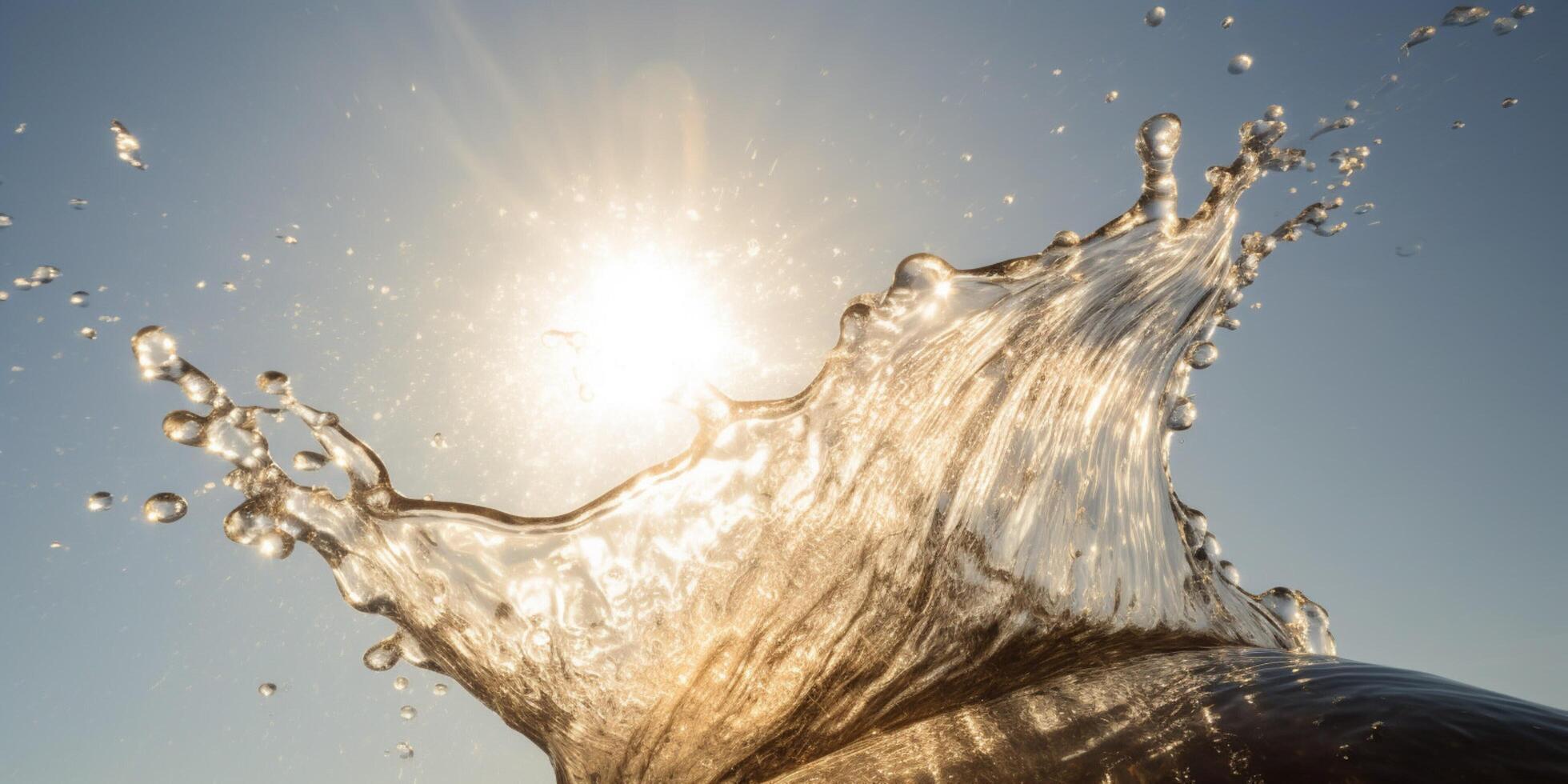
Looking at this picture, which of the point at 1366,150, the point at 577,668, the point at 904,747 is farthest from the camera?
the point at 1366,150

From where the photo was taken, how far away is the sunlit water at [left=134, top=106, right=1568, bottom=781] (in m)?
2.98

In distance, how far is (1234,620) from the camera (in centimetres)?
335

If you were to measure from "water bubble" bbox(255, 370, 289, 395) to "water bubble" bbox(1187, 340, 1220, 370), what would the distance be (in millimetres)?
4776

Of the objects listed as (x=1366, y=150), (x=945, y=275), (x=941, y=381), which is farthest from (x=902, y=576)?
(x=1366, y=150)

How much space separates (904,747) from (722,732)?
1364mm

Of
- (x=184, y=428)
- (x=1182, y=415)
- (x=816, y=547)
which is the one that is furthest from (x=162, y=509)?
(x=1182, y=415)

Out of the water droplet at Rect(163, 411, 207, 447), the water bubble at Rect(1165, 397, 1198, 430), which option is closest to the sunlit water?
the water droplet at Rect(163, 411, 207, 447)

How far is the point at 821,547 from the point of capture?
10.8 ft

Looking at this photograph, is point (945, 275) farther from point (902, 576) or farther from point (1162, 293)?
point (1162, 293)

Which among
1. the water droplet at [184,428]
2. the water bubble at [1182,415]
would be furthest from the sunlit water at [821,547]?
the water bubble at [1182,415]

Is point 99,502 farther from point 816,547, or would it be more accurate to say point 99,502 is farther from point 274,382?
point 816,547

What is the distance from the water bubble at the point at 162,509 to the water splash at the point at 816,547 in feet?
1.52

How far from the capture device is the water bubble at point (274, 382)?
3.56m

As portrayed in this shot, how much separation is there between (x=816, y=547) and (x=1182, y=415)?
2512 millimetres
